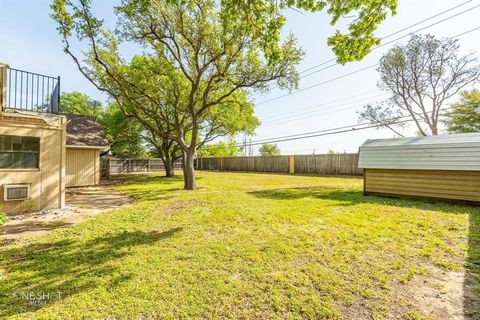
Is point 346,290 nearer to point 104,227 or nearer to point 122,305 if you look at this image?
point 122,305

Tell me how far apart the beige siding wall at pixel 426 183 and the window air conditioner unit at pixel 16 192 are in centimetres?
1118

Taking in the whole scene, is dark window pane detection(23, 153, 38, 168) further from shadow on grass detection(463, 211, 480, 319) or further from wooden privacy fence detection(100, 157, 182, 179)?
wooden privacy fence detection(100, 157, 182, 179)

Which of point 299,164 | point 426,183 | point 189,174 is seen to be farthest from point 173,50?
point 299,164

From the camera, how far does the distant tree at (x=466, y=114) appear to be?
15.6 m

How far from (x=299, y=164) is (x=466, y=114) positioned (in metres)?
12.3

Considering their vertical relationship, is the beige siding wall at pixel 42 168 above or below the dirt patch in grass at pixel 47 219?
above

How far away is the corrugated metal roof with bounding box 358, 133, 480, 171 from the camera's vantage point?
21.2 feet

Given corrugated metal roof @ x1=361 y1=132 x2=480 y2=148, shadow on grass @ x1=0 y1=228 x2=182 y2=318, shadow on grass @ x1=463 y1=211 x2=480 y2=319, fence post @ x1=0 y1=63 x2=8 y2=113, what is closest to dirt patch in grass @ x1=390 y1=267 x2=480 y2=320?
shadow on grass @ x1=463 y1=211 x2=480 y2=319

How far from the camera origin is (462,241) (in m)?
3.93

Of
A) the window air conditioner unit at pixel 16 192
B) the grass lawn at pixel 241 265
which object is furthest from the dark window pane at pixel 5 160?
the grass lawn at pixel 241 265

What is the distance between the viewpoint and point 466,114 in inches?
643

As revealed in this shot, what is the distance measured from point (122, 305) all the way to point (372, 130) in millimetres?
19155

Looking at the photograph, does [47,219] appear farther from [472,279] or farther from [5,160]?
[472,279]

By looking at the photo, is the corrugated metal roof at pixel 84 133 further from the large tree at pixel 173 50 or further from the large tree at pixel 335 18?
the large tree at pixel 335 18
